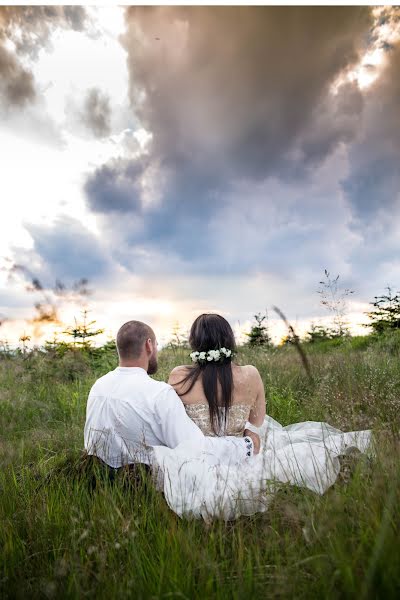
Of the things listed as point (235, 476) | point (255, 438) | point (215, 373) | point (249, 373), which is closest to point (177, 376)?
point (215, 373)

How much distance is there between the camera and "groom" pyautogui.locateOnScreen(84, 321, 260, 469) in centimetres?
409

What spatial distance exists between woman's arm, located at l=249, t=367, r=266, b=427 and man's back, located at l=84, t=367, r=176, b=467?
1.03m

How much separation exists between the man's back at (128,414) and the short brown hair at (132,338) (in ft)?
0.83

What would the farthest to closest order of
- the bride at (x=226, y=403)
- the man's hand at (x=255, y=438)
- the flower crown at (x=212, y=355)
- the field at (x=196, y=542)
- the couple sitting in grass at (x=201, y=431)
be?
the flower crown at (x=212, y=355)
the man's hand at (x=255, y=438)
the bride at (x=226, y=403)
the couple sitting in grass at (x=201, y=431)
the field at (x=196, y=542)

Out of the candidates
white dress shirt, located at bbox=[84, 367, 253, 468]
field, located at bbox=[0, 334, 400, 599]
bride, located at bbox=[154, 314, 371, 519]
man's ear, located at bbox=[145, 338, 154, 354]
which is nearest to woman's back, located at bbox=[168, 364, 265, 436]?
bride, located at bbox=[154, 314, 371, 519]

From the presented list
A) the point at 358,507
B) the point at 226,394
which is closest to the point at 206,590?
the point at 358,507

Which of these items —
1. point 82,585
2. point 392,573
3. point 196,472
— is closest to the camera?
point 392,573

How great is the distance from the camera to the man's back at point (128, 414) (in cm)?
414

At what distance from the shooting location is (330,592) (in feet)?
5.53

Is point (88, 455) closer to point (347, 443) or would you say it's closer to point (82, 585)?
point (82, 585)

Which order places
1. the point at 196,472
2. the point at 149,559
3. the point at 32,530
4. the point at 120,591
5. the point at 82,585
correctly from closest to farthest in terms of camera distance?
the point at 120,591 → the point at 82,585 → the point at 149,559 → the point at 32,530 → the point at 196,472

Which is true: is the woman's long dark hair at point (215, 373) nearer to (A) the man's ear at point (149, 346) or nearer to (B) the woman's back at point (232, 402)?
(B) the woman's back at point (232, 402)

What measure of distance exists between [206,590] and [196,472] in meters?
1.39

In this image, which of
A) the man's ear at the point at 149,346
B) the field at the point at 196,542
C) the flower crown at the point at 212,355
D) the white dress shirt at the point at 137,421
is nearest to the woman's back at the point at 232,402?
the flower crown at the point at 212,355
